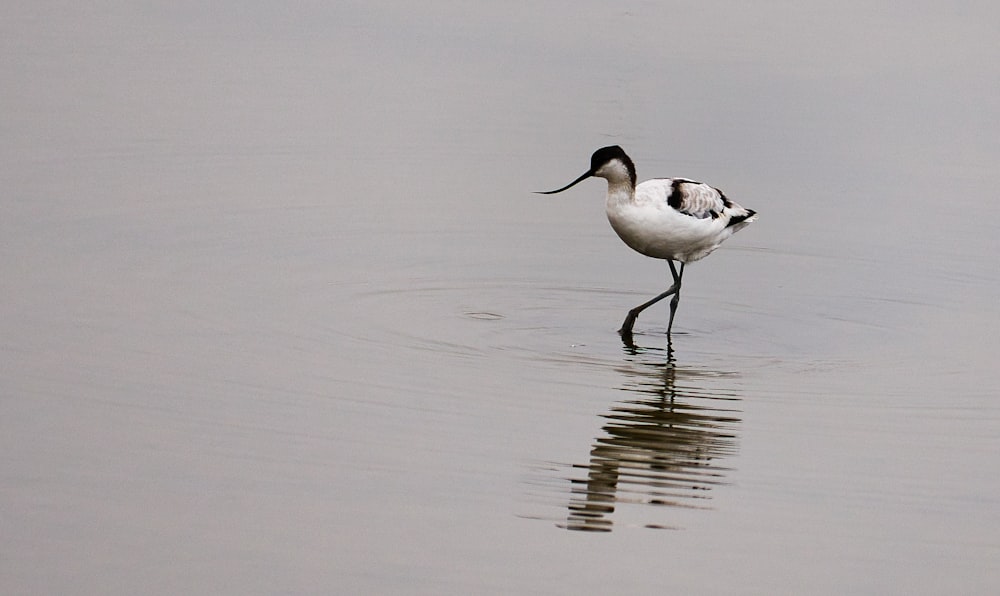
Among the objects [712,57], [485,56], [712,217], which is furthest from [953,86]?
[712,217]

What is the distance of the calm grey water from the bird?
411mm

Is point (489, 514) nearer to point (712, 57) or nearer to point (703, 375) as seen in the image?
point (703, 375)

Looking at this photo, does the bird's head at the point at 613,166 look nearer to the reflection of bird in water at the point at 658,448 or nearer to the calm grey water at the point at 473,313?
the calm grey water at the point at 473,313

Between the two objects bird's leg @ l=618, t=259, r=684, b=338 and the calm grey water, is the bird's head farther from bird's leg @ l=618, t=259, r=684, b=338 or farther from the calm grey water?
the calm grey water

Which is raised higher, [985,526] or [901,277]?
[901,277]

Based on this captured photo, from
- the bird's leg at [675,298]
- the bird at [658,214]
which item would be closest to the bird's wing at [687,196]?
the bird at [658,214]

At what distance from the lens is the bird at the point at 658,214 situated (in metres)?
10.7

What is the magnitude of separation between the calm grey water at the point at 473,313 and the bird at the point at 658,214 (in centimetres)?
41

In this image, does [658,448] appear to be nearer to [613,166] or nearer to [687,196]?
[613,166]

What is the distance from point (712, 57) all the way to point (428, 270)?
25.8 ft

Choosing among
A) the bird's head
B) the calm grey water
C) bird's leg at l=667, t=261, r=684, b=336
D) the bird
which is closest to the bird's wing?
the bird

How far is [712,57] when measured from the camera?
1861 cm

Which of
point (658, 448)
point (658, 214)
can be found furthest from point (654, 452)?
point (658, 214)

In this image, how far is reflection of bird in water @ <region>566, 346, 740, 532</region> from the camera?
24.8 ft
